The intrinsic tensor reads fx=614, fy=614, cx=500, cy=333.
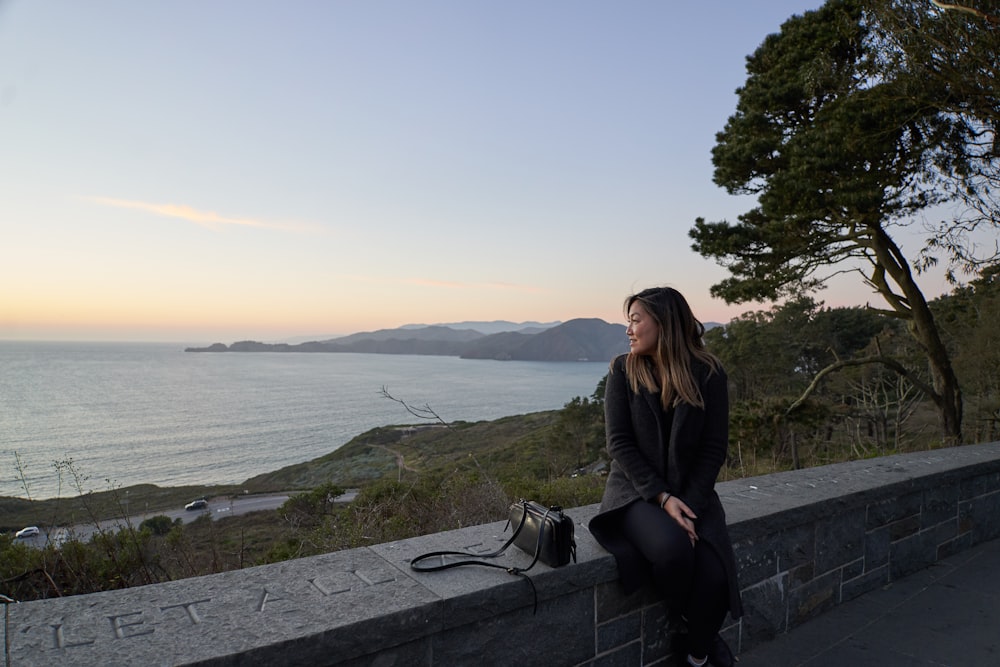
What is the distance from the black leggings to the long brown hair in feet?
1.45

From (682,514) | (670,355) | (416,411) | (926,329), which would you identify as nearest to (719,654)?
(682,514)

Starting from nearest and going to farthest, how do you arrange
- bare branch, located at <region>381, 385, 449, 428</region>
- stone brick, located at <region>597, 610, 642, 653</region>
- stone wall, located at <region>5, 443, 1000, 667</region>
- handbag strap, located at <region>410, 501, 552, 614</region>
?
stone wall, located at <region>5, 443, 1000, 667</region>
handbag strap, located at <region>410, 501, 552, 614</region>
stone brick, located at <region>597, 610, 642, 653</region>
bare branch, located at <region>381, 385, 449, 428</region>

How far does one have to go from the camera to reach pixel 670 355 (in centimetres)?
236

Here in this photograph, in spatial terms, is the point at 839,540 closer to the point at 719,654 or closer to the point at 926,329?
the point at 719,654

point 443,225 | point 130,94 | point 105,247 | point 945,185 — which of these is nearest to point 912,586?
point 945,185

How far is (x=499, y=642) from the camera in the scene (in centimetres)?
177

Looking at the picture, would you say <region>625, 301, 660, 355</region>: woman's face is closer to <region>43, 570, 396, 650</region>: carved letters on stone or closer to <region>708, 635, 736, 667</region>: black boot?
<region>708, 635, 736, 667</region>: black boot

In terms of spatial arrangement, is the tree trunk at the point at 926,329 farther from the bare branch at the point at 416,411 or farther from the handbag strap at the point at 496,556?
the handbag strap at the point at 496,556

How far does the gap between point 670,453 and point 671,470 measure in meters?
0.06

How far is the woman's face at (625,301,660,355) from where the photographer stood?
2.41m

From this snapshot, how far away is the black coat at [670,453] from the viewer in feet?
7.32

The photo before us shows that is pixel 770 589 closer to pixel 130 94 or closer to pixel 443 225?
pixel 130 94

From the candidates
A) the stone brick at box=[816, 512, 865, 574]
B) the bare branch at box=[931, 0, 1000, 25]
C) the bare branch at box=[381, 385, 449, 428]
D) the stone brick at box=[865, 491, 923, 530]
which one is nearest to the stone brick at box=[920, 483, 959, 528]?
the stone brick at box=[865, 491, 923, 530]

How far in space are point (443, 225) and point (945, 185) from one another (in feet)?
38.4
